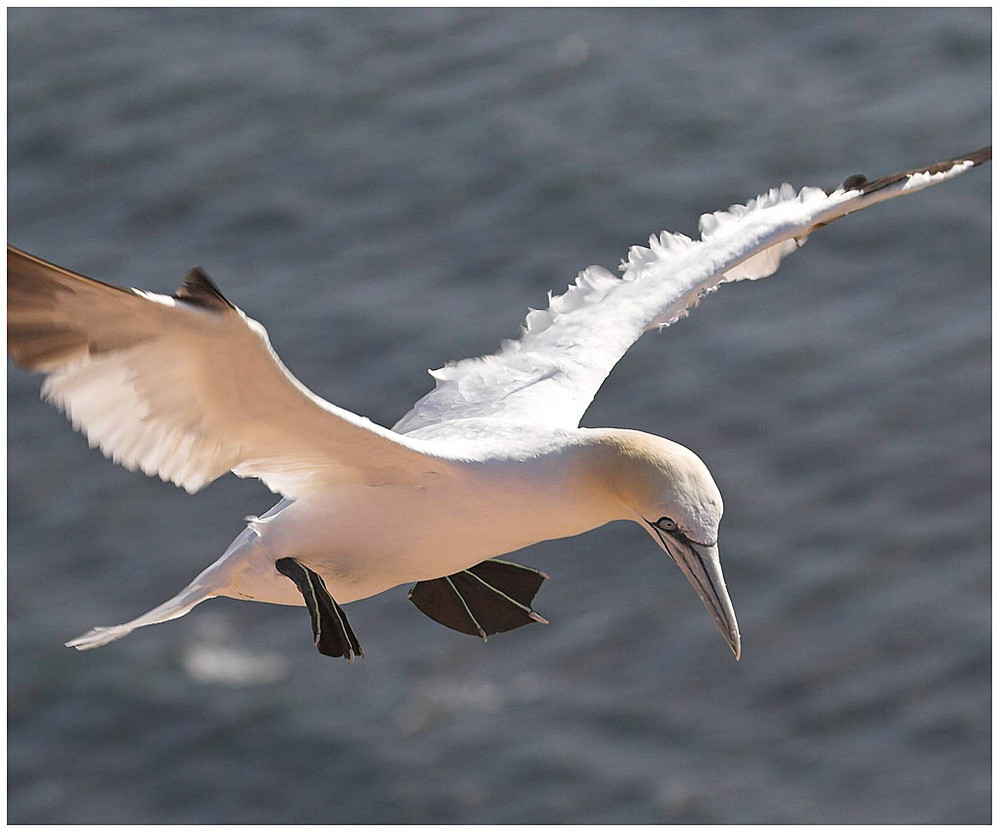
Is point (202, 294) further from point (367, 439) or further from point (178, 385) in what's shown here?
point (367, 439)

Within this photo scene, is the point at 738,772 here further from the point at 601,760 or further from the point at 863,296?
the point at 863,296

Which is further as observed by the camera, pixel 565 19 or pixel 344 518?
pixel 565 19

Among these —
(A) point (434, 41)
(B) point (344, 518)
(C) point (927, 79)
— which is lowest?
(B) point (344, 518)

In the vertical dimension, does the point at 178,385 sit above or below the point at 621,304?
below

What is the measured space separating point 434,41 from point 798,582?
22.6 ft

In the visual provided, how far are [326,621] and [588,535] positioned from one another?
37.4 ft

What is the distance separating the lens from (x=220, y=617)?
1747 cm

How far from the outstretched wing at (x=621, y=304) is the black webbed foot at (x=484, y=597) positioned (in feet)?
2.89

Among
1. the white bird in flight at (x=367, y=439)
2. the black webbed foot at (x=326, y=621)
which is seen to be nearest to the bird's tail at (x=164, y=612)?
the white bird in flight at (x=367, y=439)

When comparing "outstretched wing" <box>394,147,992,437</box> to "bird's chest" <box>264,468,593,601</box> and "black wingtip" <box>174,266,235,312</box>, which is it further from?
"black wingtip" <box>174,266,235,312</box>

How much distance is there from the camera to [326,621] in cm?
583

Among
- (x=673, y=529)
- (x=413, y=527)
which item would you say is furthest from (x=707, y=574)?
(x=413, y=527)

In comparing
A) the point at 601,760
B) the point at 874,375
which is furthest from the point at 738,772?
the point at 874,375

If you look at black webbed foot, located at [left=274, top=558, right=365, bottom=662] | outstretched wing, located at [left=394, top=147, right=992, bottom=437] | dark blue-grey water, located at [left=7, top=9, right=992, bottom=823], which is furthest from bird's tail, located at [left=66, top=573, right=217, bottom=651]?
dark blue-grey water, located at [left=7, top=9, right=992, bottom=823]
